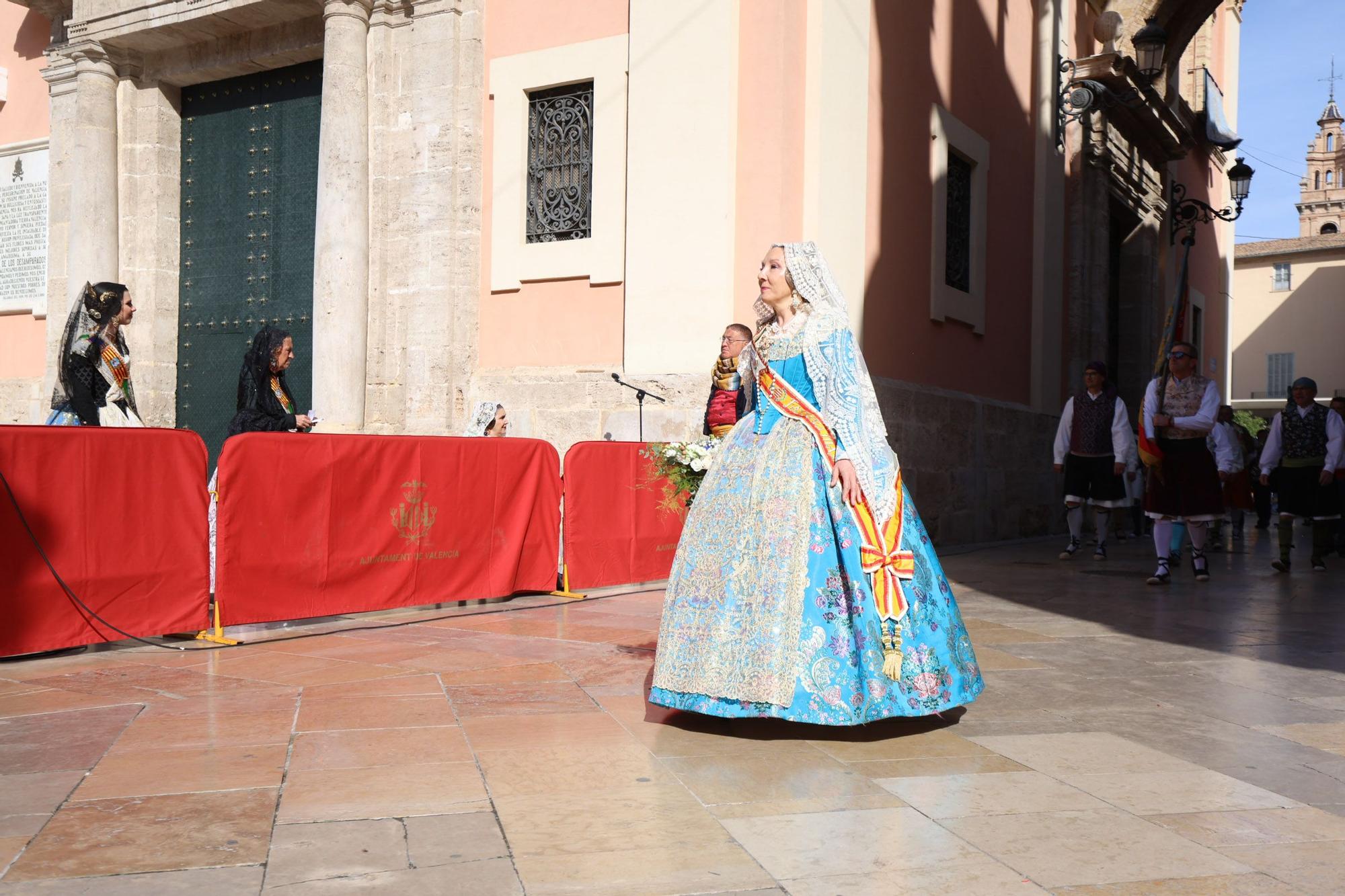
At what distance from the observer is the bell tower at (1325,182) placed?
256 feet

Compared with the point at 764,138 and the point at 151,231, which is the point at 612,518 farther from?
the point at 151,231

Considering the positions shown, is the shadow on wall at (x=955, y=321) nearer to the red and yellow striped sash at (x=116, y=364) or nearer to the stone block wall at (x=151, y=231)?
the red and yellow striped sash at (x=116, y=364)

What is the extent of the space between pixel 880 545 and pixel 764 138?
6586 millimetres

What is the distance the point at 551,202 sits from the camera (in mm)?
11203

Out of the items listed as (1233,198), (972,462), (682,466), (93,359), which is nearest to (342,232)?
(93,359)

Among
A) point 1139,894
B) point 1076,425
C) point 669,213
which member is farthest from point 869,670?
point 1076,425

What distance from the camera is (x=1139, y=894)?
2861 mm

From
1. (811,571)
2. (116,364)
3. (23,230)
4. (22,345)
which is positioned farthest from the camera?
(22,345)

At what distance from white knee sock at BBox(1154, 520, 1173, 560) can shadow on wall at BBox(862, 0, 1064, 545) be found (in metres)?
2.53

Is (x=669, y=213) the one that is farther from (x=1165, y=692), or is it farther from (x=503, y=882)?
(x=503, y=882)

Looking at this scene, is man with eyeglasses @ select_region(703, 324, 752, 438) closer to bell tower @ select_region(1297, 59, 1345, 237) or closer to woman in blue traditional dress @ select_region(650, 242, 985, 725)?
woman in blue traditional dress @ select_region(650, 242, 985, 725)

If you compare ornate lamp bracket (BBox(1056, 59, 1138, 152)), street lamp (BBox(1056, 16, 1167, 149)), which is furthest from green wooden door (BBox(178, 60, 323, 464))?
ornate lamp bracket (BBox(1056, 59, 1138, 152))

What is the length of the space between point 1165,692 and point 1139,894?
280 cm

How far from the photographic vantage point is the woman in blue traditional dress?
4332 mm
